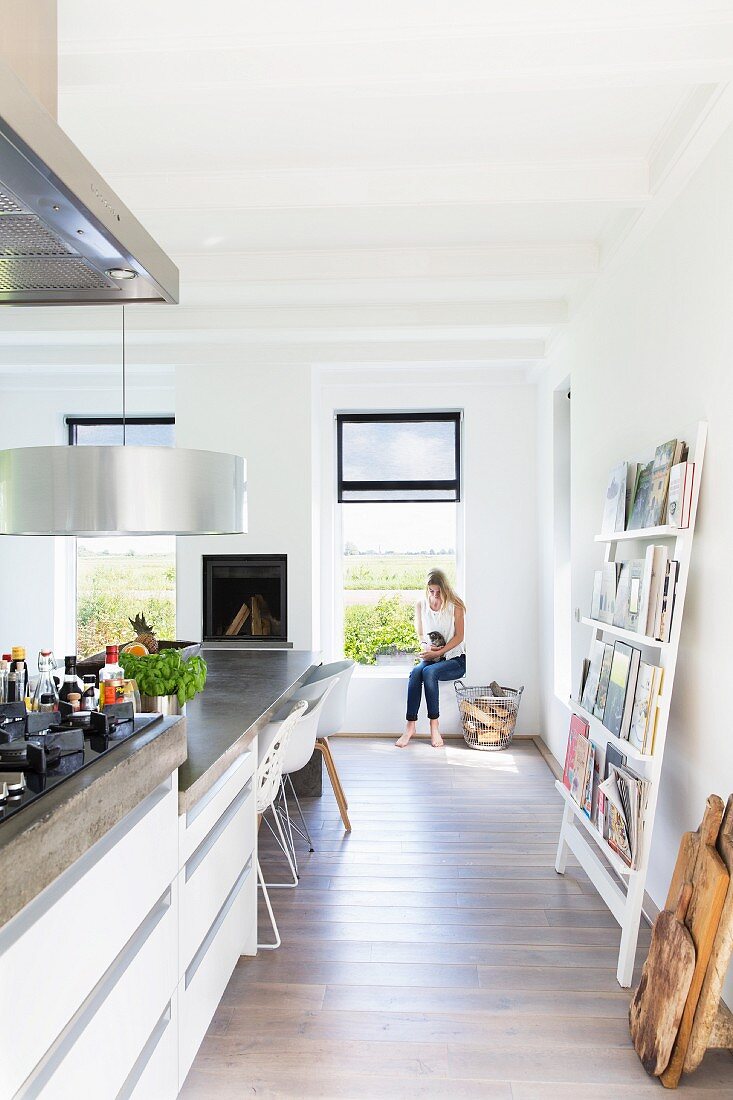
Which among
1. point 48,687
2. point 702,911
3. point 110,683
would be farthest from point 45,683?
point 702,911

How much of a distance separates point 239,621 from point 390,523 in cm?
146

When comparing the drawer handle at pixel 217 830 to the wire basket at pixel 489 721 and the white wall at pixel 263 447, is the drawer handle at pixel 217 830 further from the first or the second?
the wire basket at pixel 489 721

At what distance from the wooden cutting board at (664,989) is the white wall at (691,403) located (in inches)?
11.9

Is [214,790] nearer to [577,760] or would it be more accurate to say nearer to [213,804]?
[213,804]

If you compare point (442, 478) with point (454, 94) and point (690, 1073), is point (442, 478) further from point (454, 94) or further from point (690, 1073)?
point (690, 1073)

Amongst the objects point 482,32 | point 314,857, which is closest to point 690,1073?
point 314,857

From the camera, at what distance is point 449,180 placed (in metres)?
3.05

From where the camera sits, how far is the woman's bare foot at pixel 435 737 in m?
5.74

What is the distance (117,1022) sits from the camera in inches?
58.6

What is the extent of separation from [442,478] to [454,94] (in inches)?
150

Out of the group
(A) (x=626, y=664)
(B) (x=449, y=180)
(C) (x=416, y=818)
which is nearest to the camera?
(A) (x=626, y=664)

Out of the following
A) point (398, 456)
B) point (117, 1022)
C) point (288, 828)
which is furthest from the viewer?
point (398, 456)

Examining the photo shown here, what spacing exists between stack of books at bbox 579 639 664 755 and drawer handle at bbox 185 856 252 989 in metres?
1.33

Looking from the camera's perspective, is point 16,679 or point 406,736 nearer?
point 16,679
